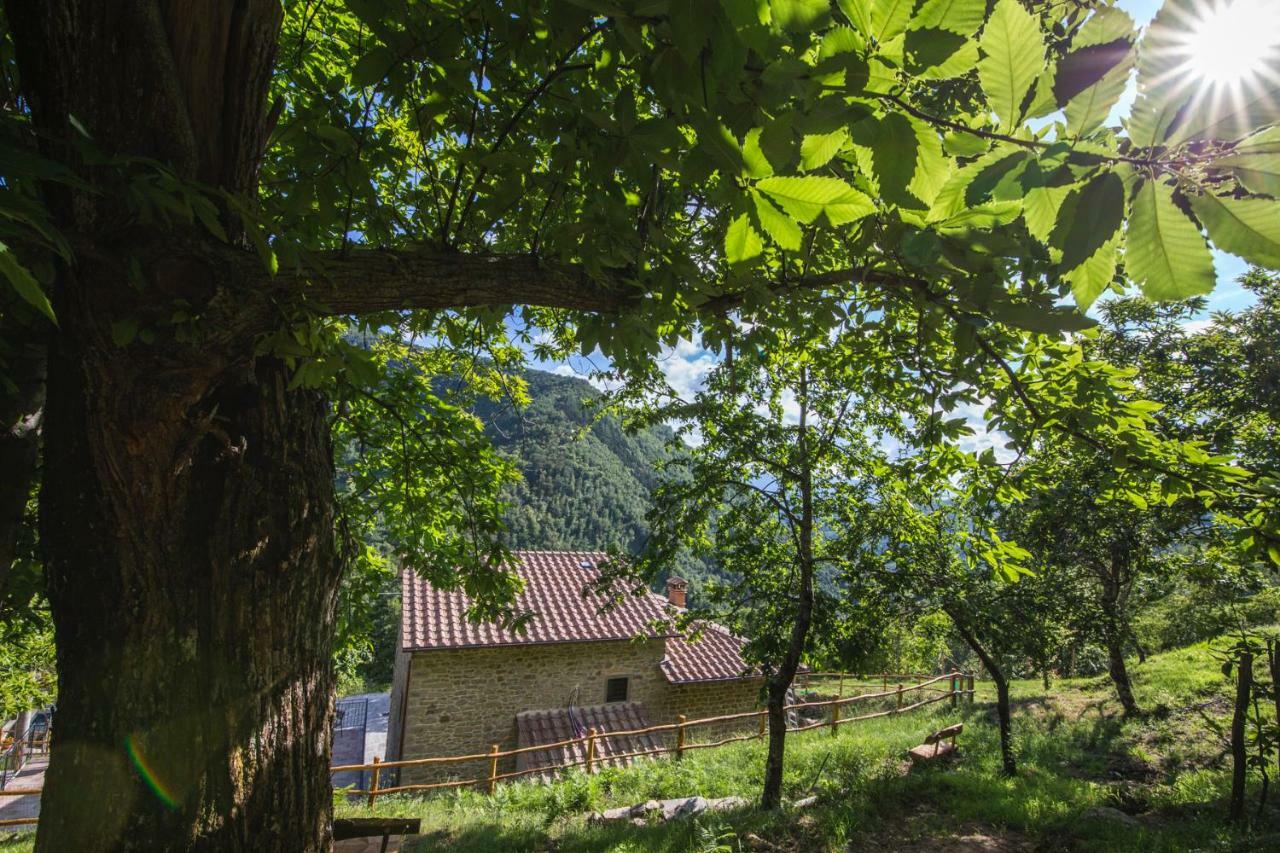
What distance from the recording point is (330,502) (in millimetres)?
2096

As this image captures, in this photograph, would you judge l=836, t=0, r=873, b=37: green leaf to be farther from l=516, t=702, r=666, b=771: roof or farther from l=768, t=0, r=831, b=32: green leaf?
l=516, t=702, r=666, b=771: roof

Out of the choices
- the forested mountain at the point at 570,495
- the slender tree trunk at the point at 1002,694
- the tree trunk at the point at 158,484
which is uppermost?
the forested mountain at the point at 570,495

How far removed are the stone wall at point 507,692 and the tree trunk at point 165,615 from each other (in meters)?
12.4

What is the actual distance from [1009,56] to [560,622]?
15177 mm

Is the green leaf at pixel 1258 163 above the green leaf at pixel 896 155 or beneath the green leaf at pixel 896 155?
beneath

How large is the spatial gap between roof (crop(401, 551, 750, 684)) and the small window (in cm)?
117

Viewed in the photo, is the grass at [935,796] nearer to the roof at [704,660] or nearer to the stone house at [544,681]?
the stone house at [544,681]

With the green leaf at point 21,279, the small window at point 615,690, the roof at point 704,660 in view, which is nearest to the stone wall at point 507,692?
the small window at point 615,690

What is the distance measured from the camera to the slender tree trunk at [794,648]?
6941mm

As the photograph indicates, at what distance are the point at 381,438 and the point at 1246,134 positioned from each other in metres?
4.51

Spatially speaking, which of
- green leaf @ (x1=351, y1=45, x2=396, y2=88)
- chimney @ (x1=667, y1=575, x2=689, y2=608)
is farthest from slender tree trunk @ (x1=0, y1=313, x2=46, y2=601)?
chimney @ (x1=667, y1=575, x2=689, y2=608)

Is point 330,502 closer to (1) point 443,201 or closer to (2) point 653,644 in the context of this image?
(1) point 443,201

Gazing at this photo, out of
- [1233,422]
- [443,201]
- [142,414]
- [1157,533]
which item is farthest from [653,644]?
[142,414]

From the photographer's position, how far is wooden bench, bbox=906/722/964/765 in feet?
29.4
